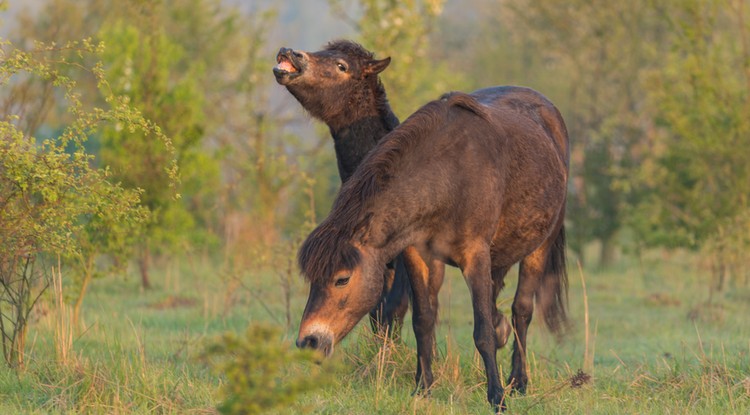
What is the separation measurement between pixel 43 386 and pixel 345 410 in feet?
6.99

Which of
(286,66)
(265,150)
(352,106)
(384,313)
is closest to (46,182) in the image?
(286,66)

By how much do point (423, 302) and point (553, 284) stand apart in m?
1.97

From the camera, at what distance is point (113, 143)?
13.6 m

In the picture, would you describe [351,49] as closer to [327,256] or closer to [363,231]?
[363,231]

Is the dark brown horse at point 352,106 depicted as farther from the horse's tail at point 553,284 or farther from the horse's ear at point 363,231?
the horse's ear at point 363,231

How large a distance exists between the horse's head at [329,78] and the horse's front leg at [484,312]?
200 cm

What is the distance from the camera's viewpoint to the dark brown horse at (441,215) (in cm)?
565

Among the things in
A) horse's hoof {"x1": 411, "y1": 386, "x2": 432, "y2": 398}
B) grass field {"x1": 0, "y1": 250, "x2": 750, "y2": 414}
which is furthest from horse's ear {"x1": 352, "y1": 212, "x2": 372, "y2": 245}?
horse's hoof {"x1": 411, "y1": 386, "x2": 432, "y2": 398}

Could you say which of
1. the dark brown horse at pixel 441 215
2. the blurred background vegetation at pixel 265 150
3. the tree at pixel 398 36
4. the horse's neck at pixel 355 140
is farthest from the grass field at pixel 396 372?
the tree at pixel 398 36

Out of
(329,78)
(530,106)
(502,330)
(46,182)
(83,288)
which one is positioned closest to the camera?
(46,182)

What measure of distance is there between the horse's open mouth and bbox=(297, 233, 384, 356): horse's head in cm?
201

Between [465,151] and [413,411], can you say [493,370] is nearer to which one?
[413,411]

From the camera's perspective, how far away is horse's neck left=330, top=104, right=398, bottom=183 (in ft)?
24.4

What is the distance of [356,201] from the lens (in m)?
5.79
